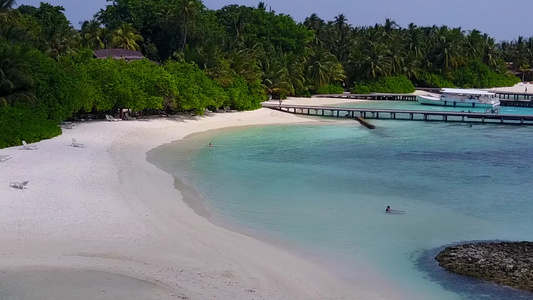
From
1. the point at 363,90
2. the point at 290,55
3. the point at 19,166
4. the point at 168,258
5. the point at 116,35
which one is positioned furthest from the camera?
the point at 363,90

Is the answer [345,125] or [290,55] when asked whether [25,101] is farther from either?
[290,55]

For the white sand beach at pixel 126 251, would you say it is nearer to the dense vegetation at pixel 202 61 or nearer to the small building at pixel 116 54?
the dense vegetation at pixel 202 61

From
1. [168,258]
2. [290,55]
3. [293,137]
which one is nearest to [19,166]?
[168,258]

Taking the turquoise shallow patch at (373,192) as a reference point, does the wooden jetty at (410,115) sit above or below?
above

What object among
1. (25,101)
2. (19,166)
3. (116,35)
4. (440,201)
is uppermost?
(116,35)

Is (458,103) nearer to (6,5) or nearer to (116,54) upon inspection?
(116,54)

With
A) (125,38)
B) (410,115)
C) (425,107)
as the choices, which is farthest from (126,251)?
(425,107)

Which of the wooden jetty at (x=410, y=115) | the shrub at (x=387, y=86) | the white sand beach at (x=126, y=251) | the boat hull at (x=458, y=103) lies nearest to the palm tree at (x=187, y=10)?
the wooden jetty at (x=410, y=115)
